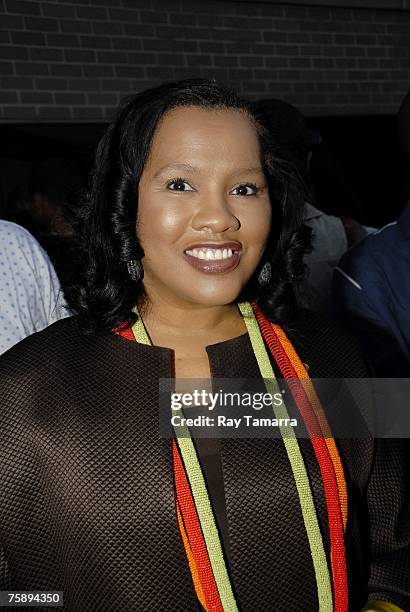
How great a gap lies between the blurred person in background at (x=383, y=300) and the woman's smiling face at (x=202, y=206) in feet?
2.46

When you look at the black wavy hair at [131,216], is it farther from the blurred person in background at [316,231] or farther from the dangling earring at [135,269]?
the blurred person in background at [316,231]

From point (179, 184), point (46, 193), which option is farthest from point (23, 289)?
point (46, 193)

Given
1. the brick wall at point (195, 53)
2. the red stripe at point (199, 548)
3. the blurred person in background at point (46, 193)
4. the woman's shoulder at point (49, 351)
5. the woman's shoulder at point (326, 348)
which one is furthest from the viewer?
the brick wall at point (195, 53)

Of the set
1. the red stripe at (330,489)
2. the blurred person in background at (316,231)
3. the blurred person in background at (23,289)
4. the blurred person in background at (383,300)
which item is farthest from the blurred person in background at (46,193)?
the red stripe at (330,489)

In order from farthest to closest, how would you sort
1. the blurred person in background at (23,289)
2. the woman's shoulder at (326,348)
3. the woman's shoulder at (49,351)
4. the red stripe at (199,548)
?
1. the blurred person in background at (23,289)
2. the woman's shoulder at (326,348)
3. the woman's shoulder at (49,351)
4. the red stripe at (199,548)

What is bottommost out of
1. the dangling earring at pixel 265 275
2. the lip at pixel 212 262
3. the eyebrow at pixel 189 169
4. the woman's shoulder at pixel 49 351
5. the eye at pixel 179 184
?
the woman's shoulder at pixel 49 351

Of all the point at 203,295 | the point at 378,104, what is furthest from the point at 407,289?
the point at 378,104

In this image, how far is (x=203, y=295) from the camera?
4.70 ft

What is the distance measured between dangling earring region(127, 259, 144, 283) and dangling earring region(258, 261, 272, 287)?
303 mm

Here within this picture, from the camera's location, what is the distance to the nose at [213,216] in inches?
54.7

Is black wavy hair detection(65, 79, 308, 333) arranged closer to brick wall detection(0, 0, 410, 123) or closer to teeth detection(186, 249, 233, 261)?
teeth detection(186, 249, 233, 261)

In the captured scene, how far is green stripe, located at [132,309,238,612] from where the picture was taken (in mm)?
1377

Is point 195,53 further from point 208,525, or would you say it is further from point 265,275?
point 208,525

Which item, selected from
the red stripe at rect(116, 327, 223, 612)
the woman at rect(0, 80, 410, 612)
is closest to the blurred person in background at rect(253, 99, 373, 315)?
the woman at rect(0, 80, 410, 612)
